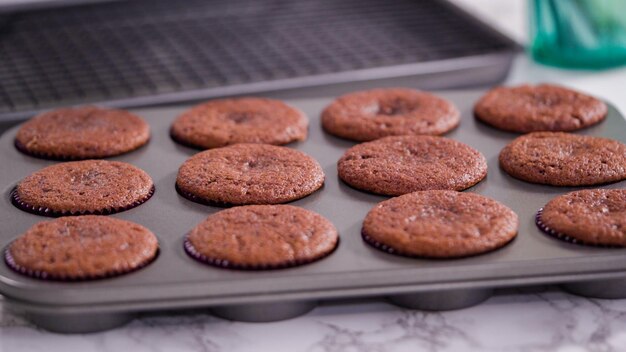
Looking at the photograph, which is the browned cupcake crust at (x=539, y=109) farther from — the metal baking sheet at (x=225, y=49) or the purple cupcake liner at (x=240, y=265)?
the purple cupcake liner at (x=240, y=265)

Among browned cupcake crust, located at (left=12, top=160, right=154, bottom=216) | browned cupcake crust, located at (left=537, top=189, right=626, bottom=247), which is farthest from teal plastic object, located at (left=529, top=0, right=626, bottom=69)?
browned cupcake crust, located at (left=12, top=160, right=154, bottom=216)

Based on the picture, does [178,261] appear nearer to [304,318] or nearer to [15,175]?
[304,318]

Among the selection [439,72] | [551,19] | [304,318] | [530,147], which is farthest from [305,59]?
[304,318]

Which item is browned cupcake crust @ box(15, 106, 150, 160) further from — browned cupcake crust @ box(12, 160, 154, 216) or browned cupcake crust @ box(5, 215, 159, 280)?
browned cupcake crust @ box(5, 215, 159, 280)

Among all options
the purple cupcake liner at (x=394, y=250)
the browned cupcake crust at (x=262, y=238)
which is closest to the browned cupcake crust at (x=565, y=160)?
the purple cupcake liner at (x=394, y=250)

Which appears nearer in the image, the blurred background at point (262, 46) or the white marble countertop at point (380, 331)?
the white marble countertop at point (380, 331)
